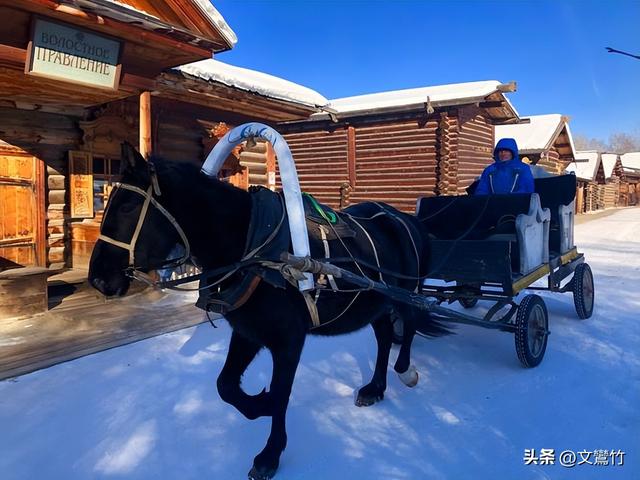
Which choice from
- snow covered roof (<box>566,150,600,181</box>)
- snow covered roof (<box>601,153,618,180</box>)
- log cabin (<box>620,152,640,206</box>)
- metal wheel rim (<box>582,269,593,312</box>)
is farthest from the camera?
log cabin (<box>620,152,640,206</box>)

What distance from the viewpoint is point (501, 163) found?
18.4 feet

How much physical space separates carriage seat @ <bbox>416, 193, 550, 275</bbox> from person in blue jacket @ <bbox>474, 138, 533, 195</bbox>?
0.44 meters

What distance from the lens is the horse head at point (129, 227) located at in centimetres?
239

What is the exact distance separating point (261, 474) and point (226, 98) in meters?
6.10

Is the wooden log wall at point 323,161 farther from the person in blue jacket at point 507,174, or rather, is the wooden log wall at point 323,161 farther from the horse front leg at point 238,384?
the horse front leg at point 238,384

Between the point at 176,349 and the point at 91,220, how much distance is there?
3.88m

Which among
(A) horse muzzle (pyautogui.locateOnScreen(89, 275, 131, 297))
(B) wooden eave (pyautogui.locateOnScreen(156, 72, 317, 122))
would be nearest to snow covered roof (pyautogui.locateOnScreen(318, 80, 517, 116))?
(B) wooden eave (pyautogui.locateOnScreen(156, 72, 317, 122))

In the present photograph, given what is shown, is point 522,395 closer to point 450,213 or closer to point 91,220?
point 450,213

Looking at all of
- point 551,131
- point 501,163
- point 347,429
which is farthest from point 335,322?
point 551,131

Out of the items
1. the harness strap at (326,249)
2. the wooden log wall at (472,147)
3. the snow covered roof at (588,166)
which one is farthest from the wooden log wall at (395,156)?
the snow covered roof at (588,166)

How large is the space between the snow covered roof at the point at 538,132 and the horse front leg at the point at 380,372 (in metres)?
20.5

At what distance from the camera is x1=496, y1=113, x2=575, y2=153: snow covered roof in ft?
73.4

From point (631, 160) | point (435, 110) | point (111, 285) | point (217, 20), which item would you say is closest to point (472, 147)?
point (435, 110)

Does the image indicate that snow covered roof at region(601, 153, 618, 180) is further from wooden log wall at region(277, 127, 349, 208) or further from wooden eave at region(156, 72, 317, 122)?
wooden eave at region(156, 72, 317, 122)
